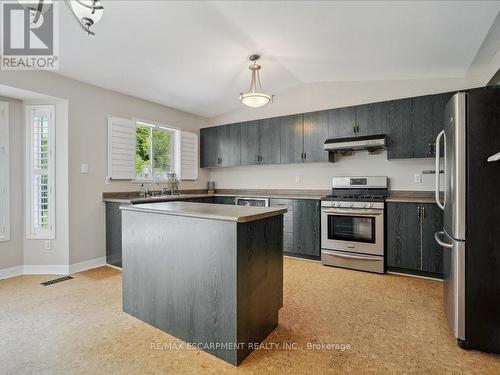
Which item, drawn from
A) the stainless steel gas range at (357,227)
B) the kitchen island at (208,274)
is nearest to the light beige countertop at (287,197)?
the stainless steel gas range at (357,227)

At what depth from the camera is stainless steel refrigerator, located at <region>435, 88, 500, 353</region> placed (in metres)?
1.84

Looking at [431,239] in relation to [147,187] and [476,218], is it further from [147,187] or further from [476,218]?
[147,187]

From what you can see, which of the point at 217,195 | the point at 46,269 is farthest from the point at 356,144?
the point at 46,269

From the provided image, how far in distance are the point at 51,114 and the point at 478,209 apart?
4.72 meters

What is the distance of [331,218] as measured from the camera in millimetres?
3887

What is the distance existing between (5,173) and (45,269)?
4.41 feet

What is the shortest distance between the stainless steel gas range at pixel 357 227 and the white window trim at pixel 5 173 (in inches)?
166

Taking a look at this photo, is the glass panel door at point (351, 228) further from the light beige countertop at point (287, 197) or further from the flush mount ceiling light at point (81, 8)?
the flush mount ceiling light at point (81, 8)

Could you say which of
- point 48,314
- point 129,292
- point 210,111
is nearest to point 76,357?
point 129,292

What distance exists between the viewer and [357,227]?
12.2 feet

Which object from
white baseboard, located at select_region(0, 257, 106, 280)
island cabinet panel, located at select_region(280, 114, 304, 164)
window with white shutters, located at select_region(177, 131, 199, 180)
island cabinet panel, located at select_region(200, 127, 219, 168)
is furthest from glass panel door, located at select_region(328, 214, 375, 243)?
white baseboard, located at select_region(0, 257, 106, 280)

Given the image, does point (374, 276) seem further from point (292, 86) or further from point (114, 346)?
point (292, 86)

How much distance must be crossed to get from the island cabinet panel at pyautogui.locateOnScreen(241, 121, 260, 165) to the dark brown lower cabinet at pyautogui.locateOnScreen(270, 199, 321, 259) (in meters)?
1.07

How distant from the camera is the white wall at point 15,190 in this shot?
346cm
